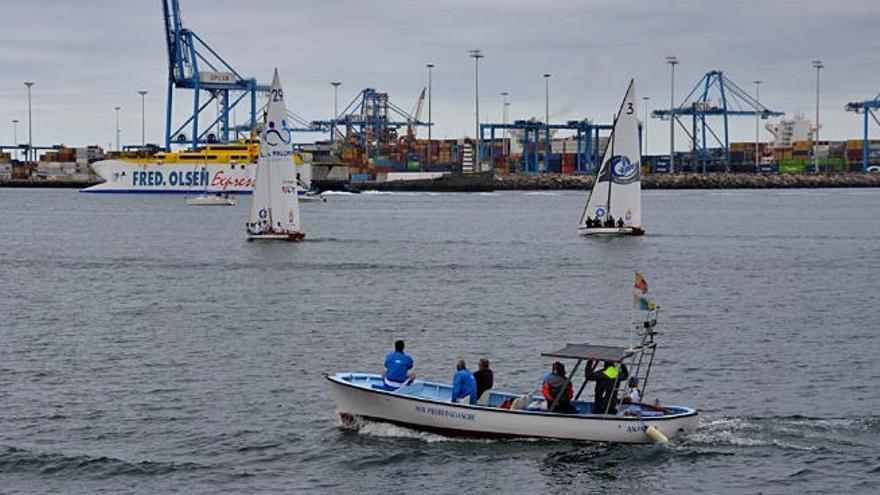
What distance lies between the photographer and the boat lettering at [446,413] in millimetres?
32812

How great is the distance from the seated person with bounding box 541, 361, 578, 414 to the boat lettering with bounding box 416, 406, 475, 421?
1.80 meters

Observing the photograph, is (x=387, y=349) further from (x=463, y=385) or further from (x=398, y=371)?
(x=463, y=385)

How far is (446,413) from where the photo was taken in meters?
33.0

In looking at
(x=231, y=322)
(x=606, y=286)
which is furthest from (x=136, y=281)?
(x=606, y=286)

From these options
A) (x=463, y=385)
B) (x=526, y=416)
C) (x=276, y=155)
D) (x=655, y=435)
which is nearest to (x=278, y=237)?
(x=276, y=155)

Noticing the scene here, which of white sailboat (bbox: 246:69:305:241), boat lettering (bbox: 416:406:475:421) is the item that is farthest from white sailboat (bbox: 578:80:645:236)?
boat lettering (bbox: 416:406:475:421)

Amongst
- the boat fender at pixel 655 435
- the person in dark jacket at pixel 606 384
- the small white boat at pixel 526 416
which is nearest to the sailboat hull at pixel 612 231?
the small white boat at pixel 526 416

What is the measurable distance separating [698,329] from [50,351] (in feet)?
76.7

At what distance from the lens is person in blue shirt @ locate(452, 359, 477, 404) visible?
32.8 meters

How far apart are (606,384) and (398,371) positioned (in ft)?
16.2

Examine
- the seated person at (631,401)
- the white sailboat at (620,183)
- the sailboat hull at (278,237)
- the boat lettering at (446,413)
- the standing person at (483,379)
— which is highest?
the white sailboat at (620,183)

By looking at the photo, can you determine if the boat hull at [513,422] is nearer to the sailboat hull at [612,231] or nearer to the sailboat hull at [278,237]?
the sailboat hull at [278,237]

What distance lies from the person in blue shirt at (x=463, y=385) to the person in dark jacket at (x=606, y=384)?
2.65m

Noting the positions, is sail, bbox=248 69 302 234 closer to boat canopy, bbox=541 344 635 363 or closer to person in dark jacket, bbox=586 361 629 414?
boat canopy, bbox=541 344 635 363
